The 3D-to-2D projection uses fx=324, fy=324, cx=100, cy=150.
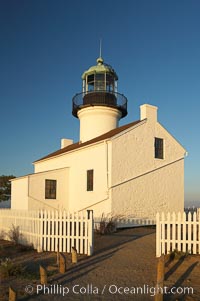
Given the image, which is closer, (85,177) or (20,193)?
(85,177)

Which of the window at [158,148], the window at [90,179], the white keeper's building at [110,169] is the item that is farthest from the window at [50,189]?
the window at [158,148]

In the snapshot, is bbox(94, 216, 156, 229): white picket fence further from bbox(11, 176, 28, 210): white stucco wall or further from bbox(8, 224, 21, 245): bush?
bbox(8, 224, 21, 245): bush

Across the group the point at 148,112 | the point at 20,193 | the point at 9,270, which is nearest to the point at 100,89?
the point at 148,112

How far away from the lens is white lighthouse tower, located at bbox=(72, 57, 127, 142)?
2202cm

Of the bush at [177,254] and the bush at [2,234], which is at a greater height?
the bush at [177,254]

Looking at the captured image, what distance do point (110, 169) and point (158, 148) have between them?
4.10 meters

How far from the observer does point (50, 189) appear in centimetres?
2009

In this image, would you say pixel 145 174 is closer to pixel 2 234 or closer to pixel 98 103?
pixel 98 103

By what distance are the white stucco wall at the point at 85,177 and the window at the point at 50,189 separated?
1073 millimetres

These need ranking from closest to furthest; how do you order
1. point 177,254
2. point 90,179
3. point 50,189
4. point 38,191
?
point 177,254 < point 90,179 < point 38,191 < point 50,189

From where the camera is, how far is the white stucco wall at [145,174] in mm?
17336

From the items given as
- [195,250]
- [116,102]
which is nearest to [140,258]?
[195,250]

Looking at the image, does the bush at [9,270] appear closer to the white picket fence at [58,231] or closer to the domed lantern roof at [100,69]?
Answer: the white picket fence at [58,231]

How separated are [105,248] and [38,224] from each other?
233cm
